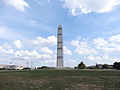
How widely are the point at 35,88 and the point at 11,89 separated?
2.67 metres

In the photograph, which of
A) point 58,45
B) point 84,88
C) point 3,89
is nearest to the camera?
point 3,89

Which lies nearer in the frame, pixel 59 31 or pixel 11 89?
pixel 11 89

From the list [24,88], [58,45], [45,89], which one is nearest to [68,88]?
[45,89]

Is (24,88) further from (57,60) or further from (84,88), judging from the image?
(57,60)

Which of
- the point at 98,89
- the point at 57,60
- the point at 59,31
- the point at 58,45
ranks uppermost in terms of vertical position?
the point at 59,31

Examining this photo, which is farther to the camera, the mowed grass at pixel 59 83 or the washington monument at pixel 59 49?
the washington monument at pixel 59 49

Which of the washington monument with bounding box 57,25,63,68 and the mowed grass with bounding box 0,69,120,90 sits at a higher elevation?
the washington monument with bounding box 57,25,63,68

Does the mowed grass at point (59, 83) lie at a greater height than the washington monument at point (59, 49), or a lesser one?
lesser

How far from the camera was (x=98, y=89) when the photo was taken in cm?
2323

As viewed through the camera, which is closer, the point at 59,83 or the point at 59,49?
the point at 59,83

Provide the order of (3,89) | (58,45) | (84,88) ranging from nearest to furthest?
(3,89)
(84,88)
(58,45)

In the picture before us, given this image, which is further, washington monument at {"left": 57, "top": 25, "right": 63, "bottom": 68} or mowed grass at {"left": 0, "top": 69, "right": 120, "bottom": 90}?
washington monument at {"left": 57, "top": 25, "right": 63, "bottom": 68}

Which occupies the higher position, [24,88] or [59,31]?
[59,31]

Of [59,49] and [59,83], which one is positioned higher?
[59,49]
